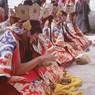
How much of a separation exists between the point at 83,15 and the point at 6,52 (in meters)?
5.75

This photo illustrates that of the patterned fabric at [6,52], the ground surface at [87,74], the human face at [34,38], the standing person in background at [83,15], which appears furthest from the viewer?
the standing person in background at [83,15]

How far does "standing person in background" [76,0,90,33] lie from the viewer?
7723 mm

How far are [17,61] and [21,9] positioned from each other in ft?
2.10

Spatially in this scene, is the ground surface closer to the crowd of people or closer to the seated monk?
the crowd of people

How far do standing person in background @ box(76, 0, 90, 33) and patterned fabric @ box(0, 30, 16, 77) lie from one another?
17.8 feet

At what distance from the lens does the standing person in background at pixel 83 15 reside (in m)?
7.72

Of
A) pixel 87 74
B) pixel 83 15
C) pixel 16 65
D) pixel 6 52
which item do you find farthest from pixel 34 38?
pixel 83 15

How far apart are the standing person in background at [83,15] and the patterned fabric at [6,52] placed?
5412 mm

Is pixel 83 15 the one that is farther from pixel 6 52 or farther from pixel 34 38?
pixel 6 52

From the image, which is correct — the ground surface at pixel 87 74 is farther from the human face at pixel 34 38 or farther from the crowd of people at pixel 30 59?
the human face at pixel 34 38

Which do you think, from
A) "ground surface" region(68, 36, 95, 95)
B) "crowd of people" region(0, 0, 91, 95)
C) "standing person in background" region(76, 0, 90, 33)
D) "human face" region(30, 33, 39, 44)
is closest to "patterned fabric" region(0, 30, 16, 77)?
"crowd of people" region(0, 0, 91, 95)

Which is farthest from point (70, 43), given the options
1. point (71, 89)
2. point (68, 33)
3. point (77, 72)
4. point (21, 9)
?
point (21, 9)

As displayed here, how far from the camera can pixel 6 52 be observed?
2283 mm

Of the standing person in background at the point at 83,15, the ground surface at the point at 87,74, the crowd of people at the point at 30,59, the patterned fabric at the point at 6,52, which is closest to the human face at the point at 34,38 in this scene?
the crowd of people at the point at 30,59
